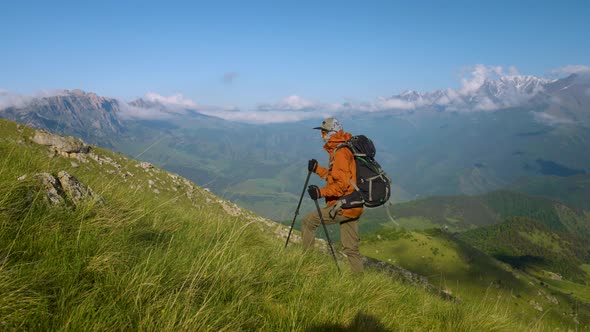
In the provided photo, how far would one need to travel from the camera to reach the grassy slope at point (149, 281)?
2326mm

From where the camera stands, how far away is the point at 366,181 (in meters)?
7.49

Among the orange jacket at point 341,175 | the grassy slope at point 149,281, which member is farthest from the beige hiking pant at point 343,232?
the grassy slope at point 149,281

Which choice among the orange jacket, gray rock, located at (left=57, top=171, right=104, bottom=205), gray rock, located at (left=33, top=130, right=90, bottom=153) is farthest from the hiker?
gray rock, located at (left=33, top=130, right=90, bottom=153)

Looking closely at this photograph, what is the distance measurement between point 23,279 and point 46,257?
0.31 meters

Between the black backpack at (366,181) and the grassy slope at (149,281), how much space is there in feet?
8.01

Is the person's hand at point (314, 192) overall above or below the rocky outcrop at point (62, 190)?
below

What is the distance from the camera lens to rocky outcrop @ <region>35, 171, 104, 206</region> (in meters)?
3.64

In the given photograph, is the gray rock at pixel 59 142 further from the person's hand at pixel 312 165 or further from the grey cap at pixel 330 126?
the grey cap at pixel 330 126

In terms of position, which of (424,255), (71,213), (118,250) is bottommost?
(424,255)

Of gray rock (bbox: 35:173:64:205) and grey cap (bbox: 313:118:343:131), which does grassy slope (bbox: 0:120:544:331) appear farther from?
grey cap (bbox: 313:118:343:131)

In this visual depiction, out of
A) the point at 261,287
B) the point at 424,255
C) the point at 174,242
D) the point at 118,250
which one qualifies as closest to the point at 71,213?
the point at 118,250

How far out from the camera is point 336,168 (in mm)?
7316

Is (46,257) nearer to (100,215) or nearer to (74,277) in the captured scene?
(74,277)

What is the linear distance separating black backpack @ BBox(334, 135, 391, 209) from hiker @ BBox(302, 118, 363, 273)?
140mm
